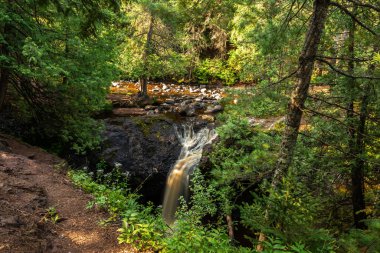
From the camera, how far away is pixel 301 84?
511 centimetres

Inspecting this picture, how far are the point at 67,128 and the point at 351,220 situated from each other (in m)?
8.49

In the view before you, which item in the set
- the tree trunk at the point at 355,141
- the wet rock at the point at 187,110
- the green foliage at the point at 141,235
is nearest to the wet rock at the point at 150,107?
the wet rock at the point at 187,110

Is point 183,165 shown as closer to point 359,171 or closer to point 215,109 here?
point 215,109

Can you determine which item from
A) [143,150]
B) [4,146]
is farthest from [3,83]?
[143,150]

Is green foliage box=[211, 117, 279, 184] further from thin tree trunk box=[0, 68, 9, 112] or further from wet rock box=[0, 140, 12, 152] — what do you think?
thin tree trunk box=[0, 68, 9, 112]

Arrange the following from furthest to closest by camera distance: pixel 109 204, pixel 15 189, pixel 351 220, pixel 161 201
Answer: pixel 161 201, pixel 351 220, pixel 109 204, pixel 15 189

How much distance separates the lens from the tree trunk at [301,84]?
4824 mm

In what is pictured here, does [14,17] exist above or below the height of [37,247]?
above

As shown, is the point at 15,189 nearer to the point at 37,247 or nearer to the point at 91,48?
the point at 37,247

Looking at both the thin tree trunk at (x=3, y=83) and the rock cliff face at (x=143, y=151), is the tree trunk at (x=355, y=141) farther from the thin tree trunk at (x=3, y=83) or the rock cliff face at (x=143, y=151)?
the thin tree trunk at (x=3, y=83)

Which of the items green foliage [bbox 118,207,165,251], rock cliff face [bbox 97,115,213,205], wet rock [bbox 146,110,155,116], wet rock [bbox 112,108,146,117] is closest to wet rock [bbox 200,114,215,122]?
rock cliff face [bbox 97,115,213,205]

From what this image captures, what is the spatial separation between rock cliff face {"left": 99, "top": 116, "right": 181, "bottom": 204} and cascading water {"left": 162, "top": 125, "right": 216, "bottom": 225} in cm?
27

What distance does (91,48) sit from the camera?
10086 millimetres

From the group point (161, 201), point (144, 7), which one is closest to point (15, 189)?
point (161, 201)
